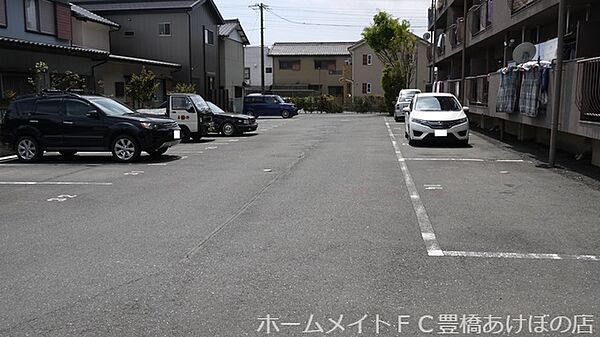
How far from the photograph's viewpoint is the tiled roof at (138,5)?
35.2 metres

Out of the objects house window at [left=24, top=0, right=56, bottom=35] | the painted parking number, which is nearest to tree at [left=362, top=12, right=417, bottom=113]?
house window at [left=24, top=0, right=56, bottom=35]

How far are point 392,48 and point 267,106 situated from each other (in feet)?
44.0

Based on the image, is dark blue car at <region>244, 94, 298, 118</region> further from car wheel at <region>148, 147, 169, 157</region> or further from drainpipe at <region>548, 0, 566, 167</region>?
drainpipe at <region>548, 0, 566, 167</region>

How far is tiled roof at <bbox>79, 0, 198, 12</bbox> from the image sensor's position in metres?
35.2

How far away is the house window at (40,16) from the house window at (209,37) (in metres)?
15.2

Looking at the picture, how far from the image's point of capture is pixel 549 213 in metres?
7.57

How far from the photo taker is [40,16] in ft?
→ 75.6

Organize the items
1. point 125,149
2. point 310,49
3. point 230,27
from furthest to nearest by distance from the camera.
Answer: point 310,49
point 230,27
point 125,149

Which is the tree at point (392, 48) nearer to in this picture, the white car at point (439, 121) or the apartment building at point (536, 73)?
the apartment building at point (536, 73)

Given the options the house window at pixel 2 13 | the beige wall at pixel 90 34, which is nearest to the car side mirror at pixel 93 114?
the house window at pixel 2 13

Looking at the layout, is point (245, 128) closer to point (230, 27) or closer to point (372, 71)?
point (230, 27)

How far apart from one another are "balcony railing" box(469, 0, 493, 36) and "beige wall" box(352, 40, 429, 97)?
117ft

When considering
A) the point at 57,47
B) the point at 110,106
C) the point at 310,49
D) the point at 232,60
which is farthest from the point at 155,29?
the point at 310,49

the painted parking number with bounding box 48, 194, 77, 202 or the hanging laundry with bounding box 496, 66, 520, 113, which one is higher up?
the hanging laundry with bounding box 496, 66, 520, 113
